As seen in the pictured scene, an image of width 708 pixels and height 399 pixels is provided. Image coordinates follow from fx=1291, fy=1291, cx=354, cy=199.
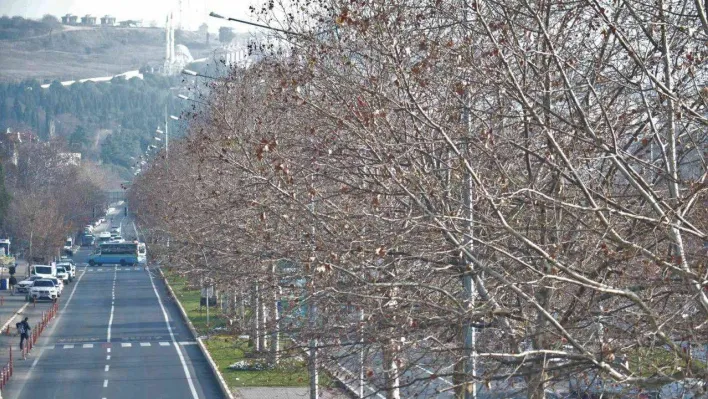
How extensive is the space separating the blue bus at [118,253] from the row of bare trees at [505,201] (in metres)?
81.3

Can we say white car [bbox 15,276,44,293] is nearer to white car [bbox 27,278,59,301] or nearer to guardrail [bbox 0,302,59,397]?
white car [bbox 27,278,59,301]

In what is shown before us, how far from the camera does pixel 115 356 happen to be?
38500mm

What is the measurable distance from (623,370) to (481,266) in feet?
4.35

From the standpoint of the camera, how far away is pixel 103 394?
29.7 meters

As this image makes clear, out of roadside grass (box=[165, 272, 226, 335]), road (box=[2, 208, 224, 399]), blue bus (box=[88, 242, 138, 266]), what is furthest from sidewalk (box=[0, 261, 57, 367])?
blue bus (box=[88, 242, 138, 266])

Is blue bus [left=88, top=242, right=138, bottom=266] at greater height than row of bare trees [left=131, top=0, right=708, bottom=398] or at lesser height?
lesser

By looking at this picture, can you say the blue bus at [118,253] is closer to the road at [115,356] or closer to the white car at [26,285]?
the white car at [26,285]

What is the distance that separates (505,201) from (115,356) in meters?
28.9

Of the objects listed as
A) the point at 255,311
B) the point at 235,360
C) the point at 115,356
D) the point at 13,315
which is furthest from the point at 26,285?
the point at 255,311

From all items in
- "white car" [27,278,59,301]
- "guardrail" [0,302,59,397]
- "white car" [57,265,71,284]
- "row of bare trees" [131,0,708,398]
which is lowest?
"white car" [57,265,71,284]

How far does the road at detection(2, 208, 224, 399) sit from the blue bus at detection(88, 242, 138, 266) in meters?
29.4

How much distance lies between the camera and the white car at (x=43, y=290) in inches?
2365

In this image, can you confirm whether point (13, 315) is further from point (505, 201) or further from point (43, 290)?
point (505, 201)

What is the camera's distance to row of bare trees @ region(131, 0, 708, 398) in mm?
9477
